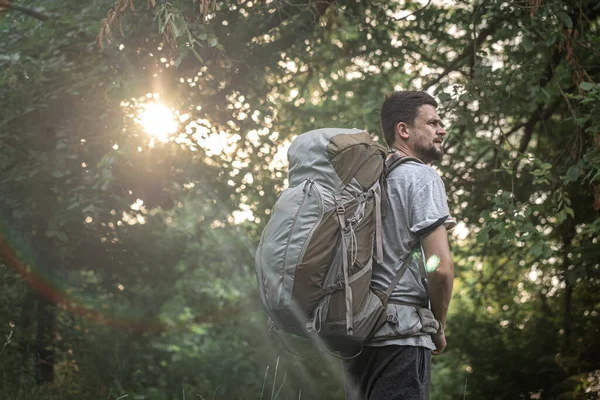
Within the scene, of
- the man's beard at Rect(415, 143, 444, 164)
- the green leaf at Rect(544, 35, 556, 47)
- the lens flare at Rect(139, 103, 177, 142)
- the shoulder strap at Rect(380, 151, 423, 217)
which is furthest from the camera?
the lens flare at Rect(139, 103, 177, 142)

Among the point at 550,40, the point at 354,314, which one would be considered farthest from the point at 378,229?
the point at 550,40

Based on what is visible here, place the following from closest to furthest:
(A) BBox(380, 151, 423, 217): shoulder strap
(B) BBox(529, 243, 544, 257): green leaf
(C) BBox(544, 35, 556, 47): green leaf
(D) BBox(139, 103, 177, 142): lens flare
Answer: (A) BBox(380, 151, 423, 217): shoulder strap → (B) BBox(529, 243, 544, 257): green leaf → (C) BBox(544, 35, 556, 47): green leaf → (D) BBox(139, 103, 177, 142): lens flare

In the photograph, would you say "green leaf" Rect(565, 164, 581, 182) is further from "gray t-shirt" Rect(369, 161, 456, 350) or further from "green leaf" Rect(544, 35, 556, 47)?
"gray t-shirt" Rect(369, 161, 456, 350)

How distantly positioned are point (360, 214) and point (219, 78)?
16.1ft

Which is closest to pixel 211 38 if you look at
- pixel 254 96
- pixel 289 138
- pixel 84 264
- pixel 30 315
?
pixel 254 96

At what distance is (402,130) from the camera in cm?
267

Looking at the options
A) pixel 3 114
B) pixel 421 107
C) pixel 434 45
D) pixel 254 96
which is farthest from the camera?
pixel 434 45

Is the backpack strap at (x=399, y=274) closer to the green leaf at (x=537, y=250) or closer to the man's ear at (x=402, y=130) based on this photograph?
the man's ear at (x=402, y=130)

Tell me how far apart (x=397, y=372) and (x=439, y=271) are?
0.37 m

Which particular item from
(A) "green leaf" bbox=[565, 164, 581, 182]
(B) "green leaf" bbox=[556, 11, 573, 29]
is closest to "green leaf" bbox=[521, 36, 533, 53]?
(B) "green leaf" bbox=[556, 11, 573, 29]

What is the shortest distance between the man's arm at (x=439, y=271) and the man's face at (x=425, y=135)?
419 millimetres

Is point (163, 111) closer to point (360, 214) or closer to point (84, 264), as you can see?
point (84, 264)

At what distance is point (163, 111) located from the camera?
659cm

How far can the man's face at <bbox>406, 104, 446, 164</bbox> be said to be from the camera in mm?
2650
